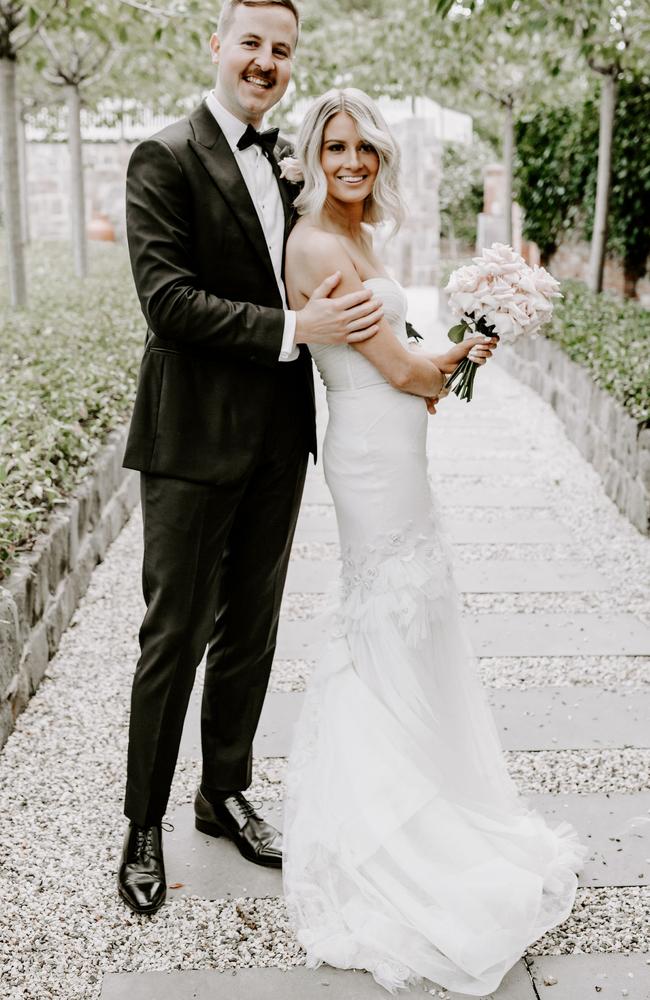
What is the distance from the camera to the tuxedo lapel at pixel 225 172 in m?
2.36

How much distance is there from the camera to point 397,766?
250cm

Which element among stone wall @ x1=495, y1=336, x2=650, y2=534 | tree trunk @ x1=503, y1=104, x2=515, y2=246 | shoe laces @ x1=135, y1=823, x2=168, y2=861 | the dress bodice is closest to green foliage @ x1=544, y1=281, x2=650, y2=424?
stone wall @ x1=495, y1=336, x2=650, y2=534

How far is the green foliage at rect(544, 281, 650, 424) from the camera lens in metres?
6.19

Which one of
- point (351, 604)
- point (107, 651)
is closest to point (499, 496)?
point (107, 651)

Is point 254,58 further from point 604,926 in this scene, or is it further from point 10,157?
point 10,157

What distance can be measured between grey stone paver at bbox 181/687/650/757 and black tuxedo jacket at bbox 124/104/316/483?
1.33 metres

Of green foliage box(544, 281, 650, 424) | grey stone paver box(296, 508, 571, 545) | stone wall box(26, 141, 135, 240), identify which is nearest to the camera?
grey stone paver box(296, 508, 571, 545)

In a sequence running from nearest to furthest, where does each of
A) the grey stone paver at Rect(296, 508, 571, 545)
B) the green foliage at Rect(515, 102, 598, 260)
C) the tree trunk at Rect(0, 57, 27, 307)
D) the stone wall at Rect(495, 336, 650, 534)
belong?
the grey stone paver at Rect(296, 508, 571, 545) → the stone wall at Rect(495, 336, 650, 534) → the tree trunk at Rect(0, 57, 27, 307) → the green foliage at Rect(515, 102, 598, 260)

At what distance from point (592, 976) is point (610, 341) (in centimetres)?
569

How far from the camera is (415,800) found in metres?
2.48

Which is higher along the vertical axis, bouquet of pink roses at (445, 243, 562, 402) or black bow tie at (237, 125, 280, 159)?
A: black bow tie at (237, 125, 280, 159)

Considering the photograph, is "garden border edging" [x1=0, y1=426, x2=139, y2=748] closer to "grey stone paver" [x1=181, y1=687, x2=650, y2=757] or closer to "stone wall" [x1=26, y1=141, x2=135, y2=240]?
"grey stone paver" [x1=181, y1=687, x2=650, y2=757]

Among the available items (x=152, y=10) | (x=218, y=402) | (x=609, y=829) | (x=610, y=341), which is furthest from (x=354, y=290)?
(x=610, y=341)

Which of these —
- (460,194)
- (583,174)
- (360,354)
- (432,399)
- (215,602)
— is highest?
(460,194)
